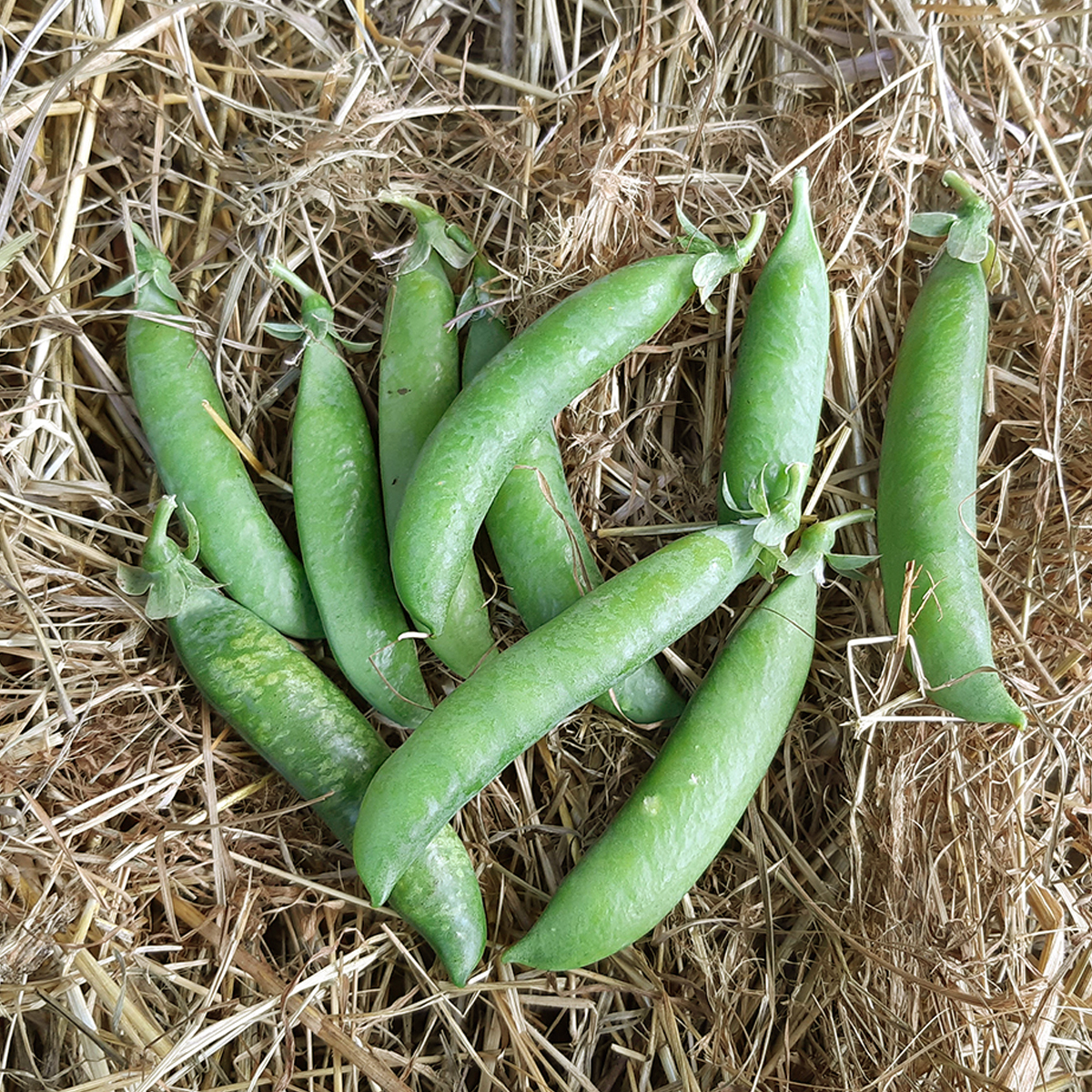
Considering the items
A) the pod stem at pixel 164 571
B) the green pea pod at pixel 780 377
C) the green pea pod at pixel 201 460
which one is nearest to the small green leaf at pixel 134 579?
the pod stem at pixel 164 571

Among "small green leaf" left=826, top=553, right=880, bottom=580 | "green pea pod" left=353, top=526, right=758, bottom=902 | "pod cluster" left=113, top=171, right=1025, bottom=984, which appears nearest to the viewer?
"green pea pod" left=353, top=526, right=758, bottom=902

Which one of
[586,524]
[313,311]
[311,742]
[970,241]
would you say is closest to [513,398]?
[586,524]

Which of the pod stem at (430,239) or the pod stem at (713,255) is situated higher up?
the pod stem at (430,239)

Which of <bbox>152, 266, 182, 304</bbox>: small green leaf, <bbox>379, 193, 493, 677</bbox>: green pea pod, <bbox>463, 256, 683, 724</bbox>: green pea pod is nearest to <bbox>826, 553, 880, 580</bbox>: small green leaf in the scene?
<bbox>463, 256, 683, 724</bbox>: green pea pod

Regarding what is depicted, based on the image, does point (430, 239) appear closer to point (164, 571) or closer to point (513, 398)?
point (513, 398)

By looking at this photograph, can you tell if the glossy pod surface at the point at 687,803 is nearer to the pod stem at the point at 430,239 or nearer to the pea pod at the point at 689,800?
the pea pod at the point at 689,800

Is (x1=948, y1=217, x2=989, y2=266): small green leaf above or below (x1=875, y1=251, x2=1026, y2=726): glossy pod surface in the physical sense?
above

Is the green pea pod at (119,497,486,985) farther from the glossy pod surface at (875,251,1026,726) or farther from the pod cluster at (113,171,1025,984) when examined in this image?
the glossy pod surface at (875,251,1026,726)

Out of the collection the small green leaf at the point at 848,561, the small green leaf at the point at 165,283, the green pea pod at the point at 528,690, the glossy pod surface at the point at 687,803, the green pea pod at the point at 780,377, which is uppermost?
the small green leaf at the point at 165,283
